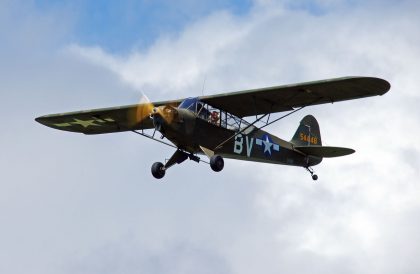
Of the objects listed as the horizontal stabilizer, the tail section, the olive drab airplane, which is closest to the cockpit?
the olive drab airplane

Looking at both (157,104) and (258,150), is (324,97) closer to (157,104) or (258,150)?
(258,150)

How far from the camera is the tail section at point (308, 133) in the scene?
3431 centimetres

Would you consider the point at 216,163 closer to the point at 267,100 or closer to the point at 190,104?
the point at 190,104

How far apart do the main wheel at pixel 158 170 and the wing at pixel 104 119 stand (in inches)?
62.4

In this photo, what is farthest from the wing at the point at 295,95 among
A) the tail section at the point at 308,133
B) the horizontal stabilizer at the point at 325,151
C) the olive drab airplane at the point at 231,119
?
the tail section at the point at 308,133

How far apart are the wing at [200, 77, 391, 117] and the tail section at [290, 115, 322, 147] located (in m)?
4.56

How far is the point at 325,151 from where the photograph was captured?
3189 cm

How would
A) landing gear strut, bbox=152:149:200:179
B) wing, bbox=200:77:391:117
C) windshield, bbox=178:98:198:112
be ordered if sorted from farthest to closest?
landing gear strut, bbox=152:149:200:179 < windshield, bbox=178:98:198:112 < wing, bbox=200:77:391:117

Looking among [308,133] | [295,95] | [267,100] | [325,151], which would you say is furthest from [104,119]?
[308,133]

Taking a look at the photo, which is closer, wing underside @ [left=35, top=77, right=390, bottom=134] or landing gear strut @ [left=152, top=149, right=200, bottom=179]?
wing underside @ [left=35, top=77, right=390, bottom=134]

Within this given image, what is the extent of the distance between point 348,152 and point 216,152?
Result: 4543 mm

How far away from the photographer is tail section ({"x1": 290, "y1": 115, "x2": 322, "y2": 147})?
113 feet

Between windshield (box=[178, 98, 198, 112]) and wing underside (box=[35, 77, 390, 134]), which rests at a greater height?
wing underside (box=[35, 77, 390, 134])

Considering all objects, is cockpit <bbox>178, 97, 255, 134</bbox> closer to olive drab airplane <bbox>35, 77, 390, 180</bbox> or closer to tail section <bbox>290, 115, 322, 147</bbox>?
olive drab airplane <bbox>35, 77, 390, 180</bbox>
